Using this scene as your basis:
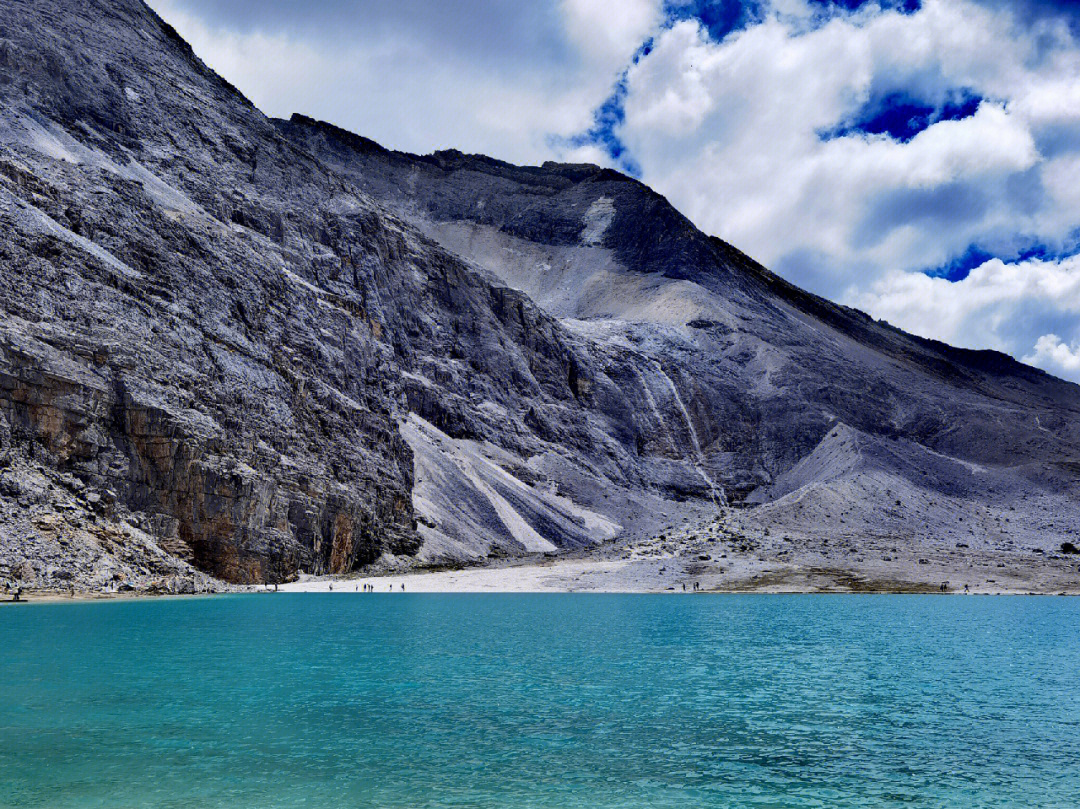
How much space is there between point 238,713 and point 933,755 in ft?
51.0

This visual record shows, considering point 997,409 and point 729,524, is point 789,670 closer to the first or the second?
point 729,524

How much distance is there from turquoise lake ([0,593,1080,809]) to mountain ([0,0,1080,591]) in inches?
742

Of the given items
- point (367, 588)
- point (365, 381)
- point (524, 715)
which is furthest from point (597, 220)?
point (524, 715)

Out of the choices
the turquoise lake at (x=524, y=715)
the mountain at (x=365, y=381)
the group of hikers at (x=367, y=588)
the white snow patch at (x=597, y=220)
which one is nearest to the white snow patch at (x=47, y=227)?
the mountain at (x=365, y=381)

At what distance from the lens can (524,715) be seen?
20703mm

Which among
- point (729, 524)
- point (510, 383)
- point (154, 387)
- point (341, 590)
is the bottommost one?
point (341, 590)

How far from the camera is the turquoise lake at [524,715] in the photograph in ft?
48.6

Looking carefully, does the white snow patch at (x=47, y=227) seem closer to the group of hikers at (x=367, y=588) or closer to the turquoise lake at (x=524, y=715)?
the group of hikers at (x=367, y=588)

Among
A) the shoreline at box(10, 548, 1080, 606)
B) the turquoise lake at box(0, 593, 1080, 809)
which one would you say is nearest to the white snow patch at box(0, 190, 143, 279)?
the shoreline at box(10, 548, 1080, 606)

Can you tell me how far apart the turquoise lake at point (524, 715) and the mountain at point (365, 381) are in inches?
742

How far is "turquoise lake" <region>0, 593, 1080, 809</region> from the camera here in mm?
14812

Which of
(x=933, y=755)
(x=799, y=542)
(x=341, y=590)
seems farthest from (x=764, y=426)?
(x=933, y=755)

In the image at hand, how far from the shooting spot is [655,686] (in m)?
24.8

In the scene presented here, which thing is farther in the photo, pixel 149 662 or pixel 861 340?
pixel 861 340
